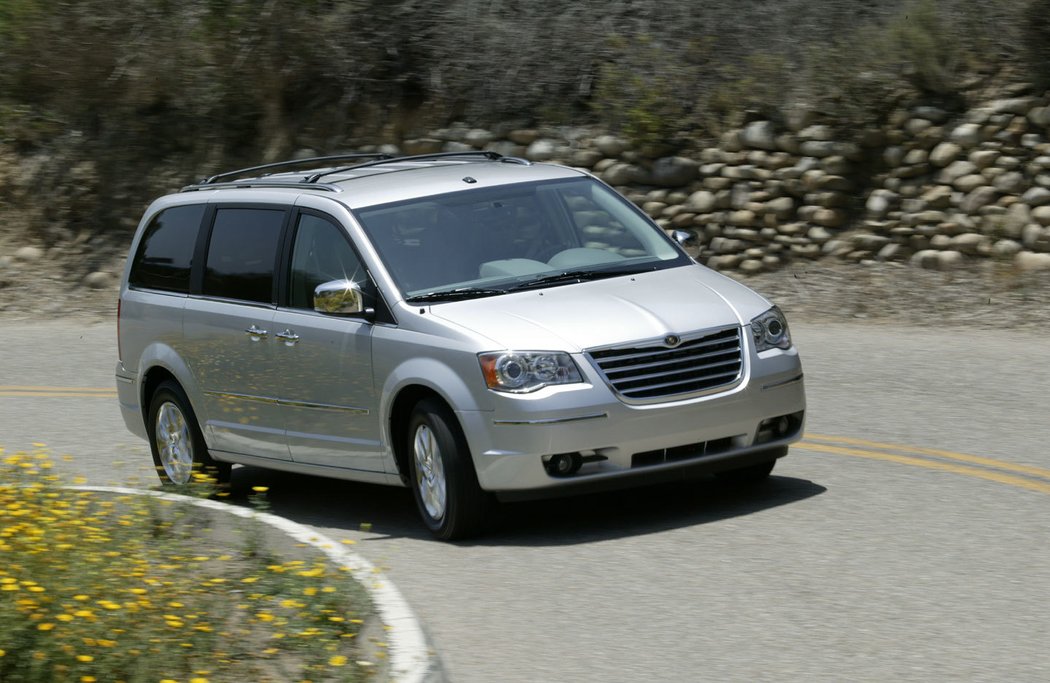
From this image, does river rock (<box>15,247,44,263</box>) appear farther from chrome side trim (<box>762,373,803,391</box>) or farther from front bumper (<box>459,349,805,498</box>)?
chrome side trim (<box>762,373,803,391</box>)

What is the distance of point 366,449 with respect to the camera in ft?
29.2

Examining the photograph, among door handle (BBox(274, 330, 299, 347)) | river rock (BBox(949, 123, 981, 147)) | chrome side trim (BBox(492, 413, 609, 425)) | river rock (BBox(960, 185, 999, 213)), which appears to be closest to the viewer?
chrome side trim (BBox(492, 413, 609, 425))

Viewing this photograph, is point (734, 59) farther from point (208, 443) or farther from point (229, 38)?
point (208, 443)

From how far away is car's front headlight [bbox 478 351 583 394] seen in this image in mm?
8000

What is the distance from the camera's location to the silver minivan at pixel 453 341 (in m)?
8.08

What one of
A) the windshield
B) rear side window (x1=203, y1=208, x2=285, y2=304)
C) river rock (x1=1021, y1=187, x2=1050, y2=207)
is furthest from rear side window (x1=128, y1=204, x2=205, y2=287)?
river rock (x1=1021, y1=187, x2=1050, y2=207)

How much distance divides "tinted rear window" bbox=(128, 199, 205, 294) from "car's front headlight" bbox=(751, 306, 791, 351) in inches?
149

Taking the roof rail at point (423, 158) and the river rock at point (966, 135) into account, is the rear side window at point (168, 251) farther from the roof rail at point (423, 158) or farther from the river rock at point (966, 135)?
the river rock at point (966, 135)

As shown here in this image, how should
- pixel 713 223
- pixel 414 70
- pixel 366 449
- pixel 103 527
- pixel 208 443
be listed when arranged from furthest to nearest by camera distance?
pixel 414 70 < pixel 713 223 < pixel 208 443 < pixel 366 449 < pixel 103 527

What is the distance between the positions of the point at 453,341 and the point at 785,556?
189 cm

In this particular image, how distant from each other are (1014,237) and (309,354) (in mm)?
9038

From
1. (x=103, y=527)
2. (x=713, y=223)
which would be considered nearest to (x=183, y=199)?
(x=103, y=527)

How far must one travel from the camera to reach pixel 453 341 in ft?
26.9

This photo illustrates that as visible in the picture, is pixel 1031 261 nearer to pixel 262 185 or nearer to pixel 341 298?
pixel 262 185
